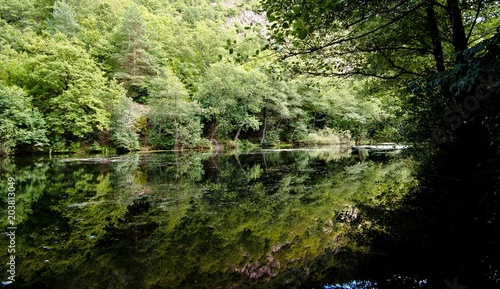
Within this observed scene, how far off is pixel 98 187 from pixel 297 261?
6.84m

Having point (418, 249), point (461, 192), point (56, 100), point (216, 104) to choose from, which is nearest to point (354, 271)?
point (418, 249)

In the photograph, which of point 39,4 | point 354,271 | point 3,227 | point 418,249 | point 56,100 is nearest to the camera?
point 354,271

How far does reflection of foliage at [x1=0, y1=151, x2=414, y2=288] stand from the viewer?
113 inches

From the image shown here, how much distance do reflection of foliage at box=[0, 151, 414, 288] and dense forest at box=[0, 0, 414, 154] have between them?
261 inches

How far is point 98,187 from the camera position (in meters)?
7.84

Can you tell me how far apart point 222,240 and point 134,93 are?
33031 millimetres

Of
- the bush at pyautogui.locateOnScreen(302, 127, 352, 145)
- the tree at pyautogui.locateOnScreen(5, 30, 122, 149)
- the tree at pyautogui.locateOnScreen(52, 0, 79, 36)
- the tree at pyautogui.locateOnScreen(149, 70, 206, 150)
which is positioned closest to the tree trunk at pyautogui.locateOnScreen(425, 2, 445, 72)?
the tree at pyautogui.locateOnScreen(149, 70, 206, 150)

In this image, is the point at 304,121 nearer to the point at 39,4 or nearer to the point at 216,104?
the point at 216,104

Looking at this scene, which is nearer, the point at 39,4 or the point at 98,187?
the point at 98,187

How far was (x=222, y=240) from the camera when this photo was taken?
388 centimetres

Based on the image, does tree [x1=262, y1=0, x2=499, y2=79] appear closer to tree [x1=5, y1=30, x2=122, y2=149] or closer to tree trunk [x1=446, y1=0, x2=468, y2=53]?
tree trunk [x1=446, y1=0, x2=468, y2=53]

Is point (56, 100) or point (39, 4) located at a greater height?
point (39, 4)

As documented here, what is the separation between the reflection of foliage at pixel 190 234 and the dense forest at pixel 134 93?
6633mm

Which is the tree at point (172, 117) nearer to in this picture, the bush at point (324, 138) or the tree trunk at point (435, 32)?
the bush at point (324, 138)
